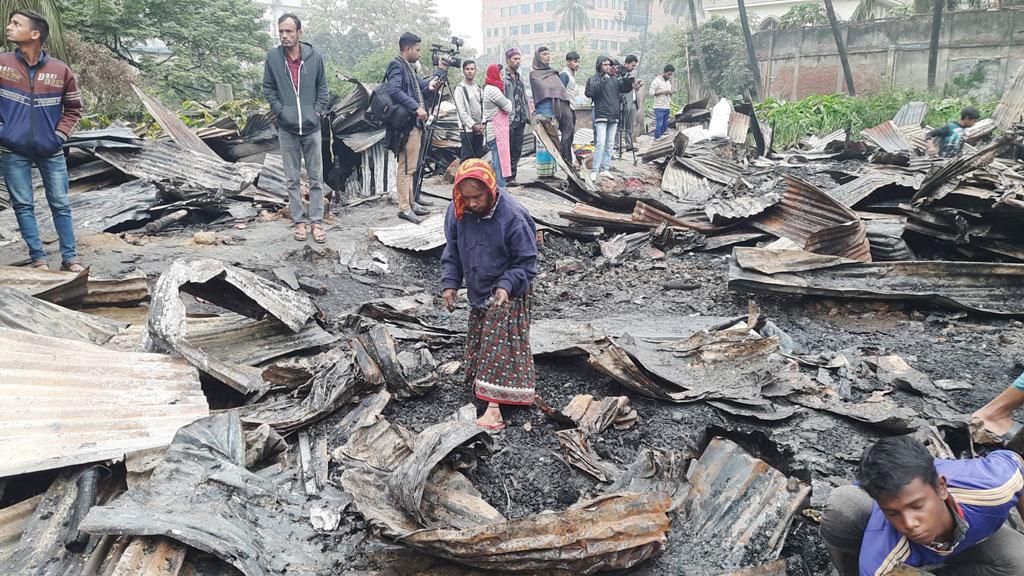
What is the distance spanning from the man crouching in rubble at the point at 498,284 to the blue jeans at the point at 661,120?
12742 mm

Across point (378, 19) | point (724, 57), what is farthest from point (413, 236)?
point (378, 19)

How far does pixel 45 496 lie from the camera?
2.45m

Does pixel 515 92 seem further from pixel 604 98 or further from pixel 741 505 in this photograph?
pixel 741 505

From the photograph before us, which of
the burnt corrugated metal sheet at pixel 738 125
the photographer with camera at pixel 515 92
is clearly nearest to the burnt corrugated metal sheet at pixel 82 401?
the photographer with camera at pixel 515 92

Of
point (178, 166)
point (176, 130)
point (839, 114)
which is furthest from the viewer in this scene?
point (839, 114)

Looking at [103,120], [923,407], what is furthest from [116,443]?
[103,120]

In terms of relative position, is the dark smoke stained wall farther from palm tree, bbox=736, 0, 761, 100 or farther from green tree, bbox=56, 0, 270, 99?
green tree, bbox=56, 0, 270, 99

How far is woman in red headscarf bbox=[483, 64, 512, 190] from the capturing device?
823 cm

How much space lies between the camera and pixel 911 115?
16172mm

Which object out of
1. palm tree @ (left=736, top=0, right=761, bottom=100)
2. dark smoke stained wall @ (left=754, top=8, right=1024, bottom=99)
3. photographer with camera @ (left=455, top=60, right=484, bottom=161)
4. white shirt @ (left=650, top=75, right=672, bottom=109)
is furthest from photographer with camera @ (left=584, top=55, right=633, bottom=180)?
dark smoke stained wall @ (left=754, top=8, right=1024, bottom=99)

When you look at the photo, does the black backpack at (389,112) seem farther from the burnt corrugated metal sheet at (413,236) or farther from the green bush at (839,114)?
the green bush at (839,114)

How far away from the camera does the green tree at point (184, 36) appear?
15203mm

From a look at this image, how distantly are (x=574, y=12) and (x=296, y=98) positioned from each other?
68292 mm

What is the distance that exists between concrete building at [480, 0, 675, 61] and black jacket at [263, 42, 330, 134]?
6254 centimetres
